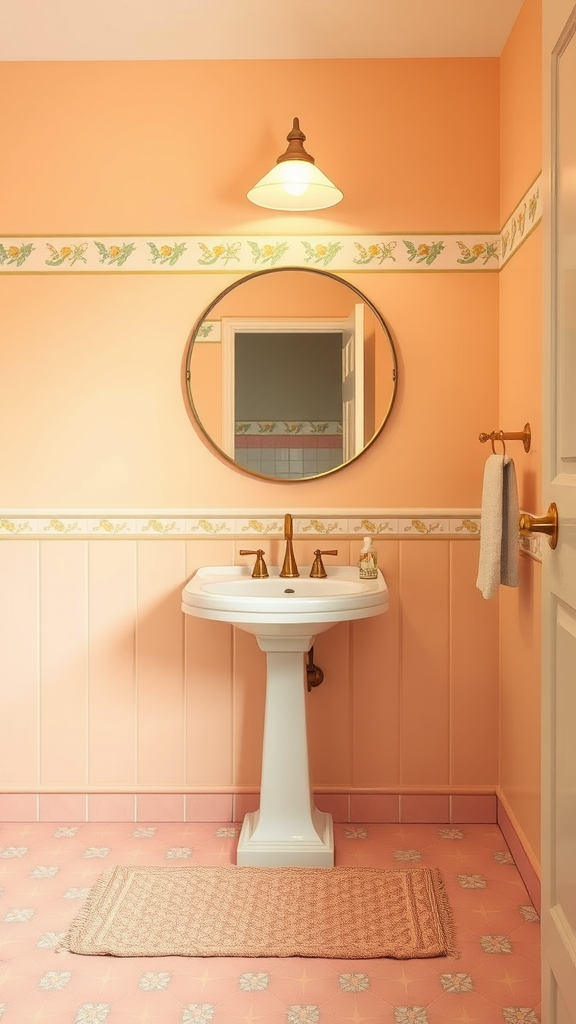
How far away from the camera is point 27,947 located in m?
2.17

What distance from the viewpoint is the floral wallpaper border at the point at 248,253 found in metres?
2.89

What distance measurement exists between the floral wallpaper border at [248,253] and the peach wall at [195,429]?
36 millimetres

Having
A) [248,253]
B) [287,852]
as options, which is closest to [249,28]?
[248,253]

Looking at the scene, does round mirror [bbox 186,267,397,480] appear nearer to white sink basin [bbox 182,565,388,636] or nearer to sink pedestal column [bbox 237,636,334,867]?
white sink basin [bbox 182,565,388,636]

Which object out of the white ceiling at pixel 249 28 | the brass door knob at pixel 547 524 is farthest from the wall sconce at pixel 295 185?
the brass door knob at pixel 547 524

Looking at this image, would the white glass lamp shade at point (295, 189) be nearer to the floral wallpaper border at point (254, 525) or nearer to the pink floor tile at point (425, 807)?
the floral wallpaper border at point (254, 525)

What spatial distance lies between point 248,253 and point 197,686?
A: 1.40m

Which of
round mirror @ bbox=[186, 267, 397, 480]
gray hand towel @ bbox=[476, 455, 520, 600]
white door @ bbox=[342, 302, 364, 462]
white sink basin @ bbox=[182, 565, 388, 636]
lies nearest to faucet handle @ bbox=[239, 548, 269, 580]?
white sink basin @ bbox=[182, 565, 388, 636]

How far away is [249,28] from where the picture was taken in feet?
8.80

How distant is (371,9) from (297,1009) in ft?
8.41

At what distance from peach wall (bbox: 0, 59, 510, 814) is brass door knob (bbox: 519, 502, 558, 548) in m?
1.50

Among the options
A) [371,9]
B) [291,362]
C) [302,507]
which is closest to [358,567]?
[302,507]

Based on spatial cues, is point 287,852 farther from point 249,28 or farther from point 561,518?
point 249,28

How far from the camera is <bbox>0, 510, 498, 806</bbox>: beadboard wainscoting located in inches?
116
